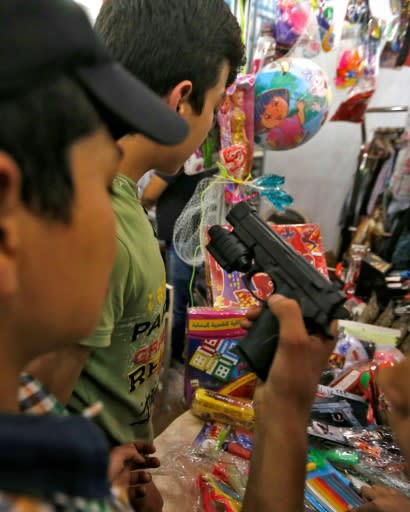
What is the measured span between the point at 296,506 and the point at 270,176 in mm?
825

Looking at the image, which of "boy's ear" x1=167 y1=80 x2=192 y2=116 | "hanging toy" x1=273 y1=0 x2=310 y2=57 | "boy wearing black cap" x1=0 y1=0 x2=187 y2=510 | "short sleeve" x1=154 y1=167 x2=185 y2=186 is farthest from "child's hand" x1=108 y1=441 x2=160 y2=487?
"hanging toy" x1=273 y1=0 x2=310 y2=57

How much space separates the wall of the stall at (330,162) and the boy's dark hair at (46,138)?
99.2 inches

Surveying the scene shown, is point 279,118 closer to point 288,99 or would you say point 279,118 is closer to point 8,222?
point 288,99

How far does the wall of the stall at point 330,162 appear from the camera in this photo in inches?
97.4

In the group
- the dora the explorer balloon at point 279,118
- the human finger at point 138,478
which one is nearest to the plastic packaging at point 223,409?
the human finger at point 138,478

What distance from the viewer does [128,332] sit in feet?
2.01

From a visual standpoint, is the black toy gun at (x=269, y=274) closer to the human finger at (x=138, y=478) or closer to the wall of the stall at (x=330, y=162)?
the human finger at (x=138, y=478)

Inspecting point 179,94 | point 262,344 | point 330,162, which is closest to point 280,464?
point 262,344

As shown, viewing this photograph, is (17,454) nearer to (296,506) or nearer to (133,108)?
(133,108)

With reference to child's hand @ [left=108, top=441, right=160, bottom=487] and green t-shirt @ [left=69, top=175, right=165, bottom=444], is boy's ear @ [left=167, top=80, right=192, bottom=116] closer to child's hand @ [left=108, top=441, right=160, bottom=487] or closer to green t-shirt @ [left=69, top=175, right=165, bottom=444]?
green t-shirt @ [left=69, top=175, right=165, bottom=444]

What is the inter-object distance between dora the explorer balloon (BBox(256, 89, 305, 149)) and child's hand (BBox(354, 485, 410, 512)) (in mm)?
962

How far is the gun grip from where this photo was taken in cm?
52

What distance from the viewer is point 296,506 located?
491 mm

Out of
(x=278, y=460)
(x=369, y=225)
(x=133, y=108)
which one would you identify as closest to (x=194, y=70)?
(x=133, y=108)
